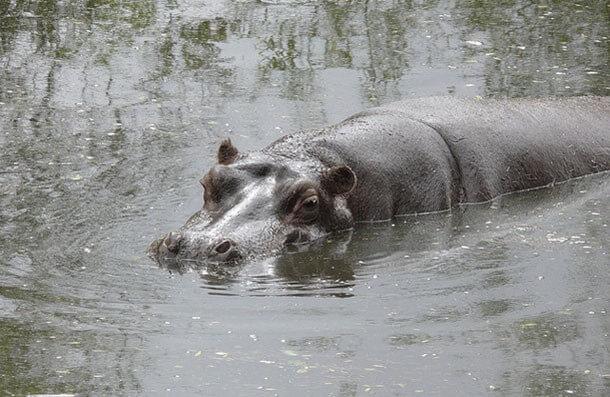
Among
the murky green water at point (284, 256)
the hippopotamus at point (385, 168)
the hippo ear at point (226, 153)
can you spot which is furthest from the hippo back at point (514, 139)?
the hippo ear at point (226, 153)

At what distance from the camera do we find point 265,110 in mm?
11828

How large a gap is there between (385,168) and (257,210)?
3.92 feet

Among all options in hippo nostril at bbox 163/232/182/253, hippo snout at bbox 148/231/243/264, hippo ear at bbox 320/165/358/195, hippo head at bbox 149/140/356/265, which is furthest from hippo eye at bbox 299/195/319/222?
hippo nostril at bbox 163/232/182/253

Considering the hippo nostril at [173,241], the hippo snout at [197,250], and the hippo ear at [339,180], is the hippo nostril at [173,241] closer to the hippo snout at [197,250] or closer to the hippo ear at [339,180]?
the hippo snout at [197,250]

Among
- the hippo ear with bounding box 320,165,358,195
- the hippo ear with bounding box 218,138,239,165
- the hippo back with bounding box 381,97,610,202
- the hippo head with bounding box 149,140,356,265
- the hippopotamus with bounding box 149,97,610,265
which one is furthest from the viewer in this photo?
the hippo back with bounding box 381,97,610,202

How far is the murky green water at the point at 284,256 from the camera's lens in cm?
664

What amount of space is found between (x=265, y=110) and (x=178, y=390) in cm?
576

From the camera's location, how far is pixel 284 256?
8547 millimetres

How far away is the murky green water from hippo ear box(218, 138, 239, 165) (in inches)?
16.7

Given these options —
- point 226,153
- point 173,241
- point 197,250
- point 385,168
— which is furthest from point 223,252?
point 385,168

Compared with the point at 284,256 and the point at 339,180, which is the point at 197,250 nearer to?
the point at 284,256

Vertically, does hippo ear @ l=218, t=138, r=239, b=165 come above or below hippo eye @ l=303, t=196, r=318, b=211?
above

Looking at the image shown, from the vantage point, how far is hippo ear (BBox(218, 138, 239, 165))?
916cm

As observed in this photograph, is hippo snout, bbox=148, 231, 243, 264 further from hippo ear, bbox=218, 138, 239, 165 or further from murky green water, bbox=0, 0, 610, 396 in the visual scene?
hippo ear, bbox=218, 138, 239, 165
